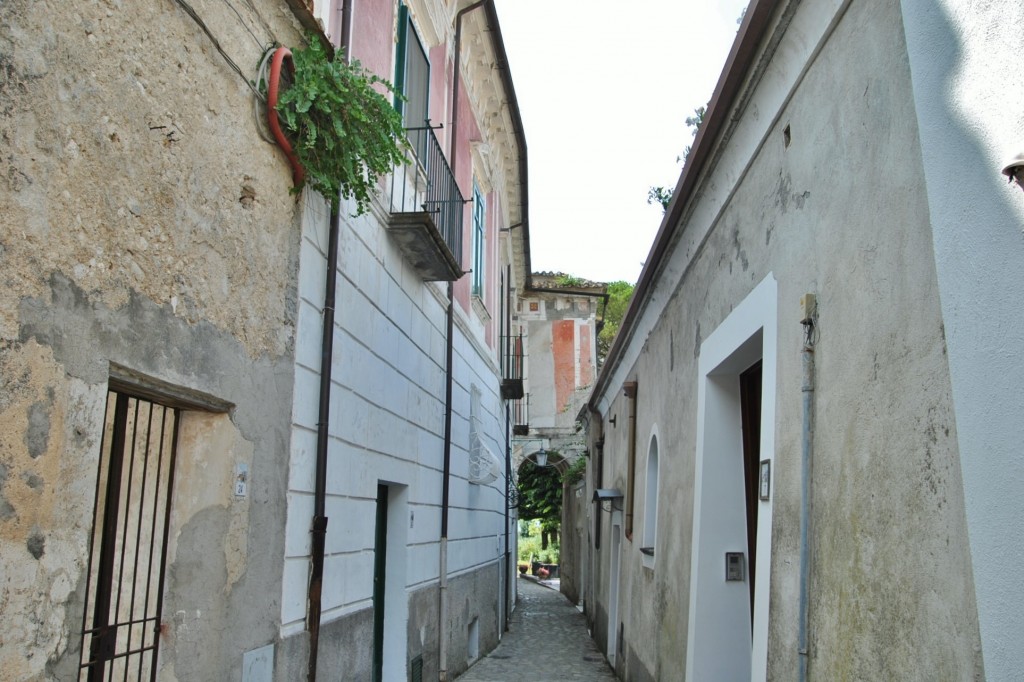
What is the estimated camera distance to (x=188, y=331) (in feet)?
13.0

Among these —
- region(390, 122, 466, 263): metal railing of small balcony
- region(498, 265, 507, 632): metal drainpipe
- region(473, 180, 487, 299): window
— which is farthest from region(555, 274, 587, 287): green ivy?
region(390, 122, 466, 263): metal railing of small balcony

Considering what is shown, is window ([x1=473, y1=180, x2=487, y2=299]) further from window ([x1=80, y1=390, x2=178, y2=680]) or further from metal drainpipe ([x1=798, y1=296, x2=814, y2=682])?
metal drainpipe ([x1=798, y1=296, x2=814, y2=682])

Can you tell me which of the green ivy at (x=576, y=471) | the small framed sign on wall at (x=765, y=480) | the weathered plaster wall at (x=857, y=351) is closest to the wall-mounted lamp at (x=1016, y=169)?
the weathered plaster wall at (x=857, y=351)

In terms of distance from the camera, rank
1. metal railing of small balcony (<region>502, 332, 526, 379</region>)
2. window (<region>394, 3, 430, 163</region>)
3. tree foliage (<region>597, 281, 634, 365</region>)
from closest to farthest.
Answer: window (<region>394, 3, 430, 163</region>)
metal railing of small balcony (<region>502, 332, 526, 379</region>)
tree foliage (<region>597, 281, 634, 365</region>)

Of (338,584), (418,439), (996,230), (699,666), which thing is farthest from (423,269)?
(996,230)

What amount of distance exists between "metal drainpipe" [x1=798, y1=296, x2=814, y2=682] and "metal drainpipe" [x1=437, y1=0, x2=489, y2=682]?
592cm

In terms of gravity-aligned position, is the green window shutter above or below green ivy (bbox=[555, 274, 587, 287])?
below

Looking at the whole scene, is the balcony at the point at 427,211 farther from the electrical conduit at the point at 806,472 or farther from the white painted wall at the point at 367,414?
the electrical conduit at the point at 806,472

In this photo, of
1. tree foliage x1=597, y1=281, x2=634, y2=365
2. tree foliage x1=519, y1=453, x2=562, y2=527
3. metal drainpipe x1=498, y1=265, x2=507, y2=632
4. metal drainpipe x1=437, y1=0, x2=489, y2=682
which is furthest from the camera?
tree foliage x1=597, y1=281, x2=634, y2=365

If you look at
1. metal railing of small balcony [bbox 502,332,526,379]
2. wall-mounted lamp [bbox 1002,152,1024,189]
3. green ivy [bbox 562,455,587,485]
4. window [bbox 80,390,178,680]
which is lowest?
window [bbox 80,390,178,680]

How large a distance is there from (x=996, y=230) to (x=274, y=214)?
3612mm

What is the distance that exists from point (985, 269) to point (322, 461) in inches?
157

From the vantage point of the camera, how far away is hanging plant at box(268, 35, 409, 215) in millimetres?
4840

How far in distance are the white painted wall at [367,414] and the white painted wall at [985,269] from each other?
3.58 meters
